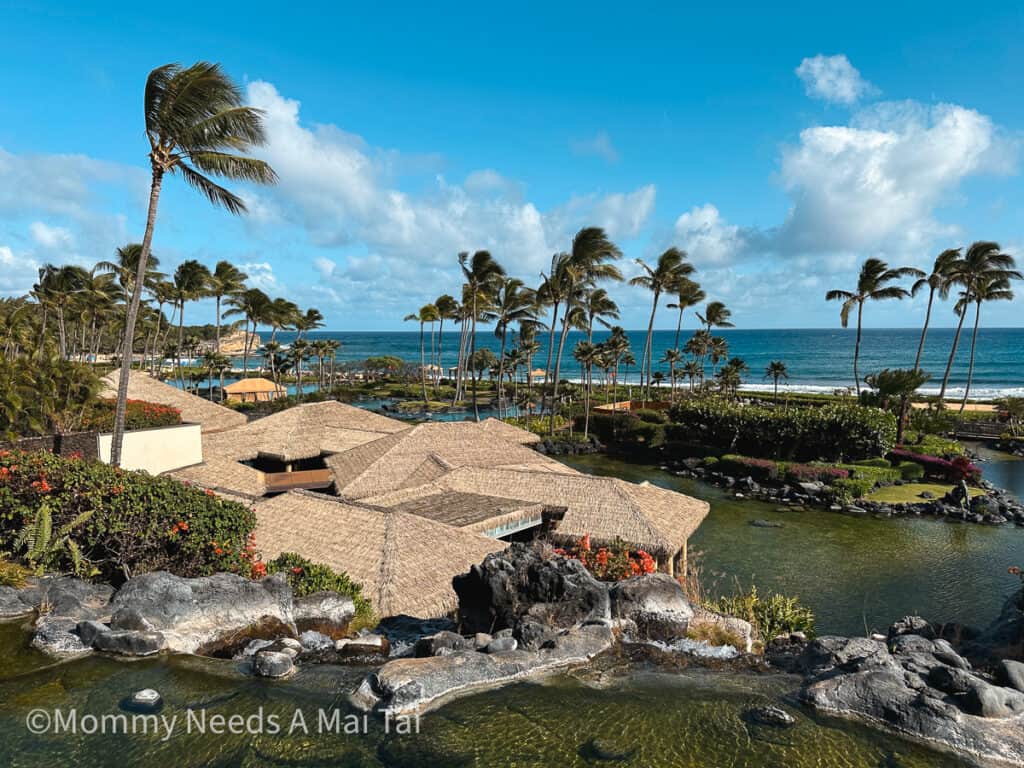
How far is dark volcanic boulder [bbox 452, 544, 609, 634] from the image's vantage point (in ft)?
26.8

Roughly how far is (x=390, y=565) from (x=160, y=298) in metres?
50.4

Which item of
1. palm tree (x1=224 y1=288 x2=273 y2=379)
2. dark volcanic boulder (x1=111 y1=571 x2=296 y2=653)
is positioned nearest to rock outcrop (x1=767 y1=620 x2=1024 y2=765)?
dark volcanic boulder (x1=111 y1=571 x2=296 y2=653)

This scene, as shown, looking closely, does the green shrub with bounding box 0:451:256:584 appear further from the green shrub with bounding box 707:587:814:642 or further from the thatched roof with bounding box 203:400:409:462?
the thatched roof with bounding box 203:400:409:462

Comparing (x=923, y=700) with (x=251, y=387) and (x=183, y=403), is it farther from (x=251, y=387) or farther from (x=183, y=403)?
(x=251, y=387)

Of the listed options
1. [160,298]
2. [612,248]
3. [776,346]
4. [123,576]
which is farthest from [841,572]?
[776,346]

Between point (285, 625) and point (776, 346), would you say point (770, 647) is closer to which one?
point (285, 625)

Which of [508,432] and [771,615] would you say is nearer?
[771,615]

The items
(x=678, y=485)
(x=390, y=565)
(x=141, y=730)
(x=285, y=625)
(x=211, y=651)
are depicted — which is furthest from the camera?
(x=678, y=485)

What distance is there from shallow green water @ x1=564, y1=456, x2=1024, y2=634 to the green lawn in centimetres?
177

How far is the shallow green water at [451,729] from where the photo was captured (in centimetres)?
537

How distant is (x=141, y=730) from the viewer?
18.7 ft

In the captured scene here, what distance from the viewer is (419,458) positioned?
1917 cm

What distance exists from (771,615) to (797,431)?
749 inches

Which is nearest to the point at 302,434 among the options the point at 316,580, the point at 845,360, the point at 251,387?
the point at 316,580
